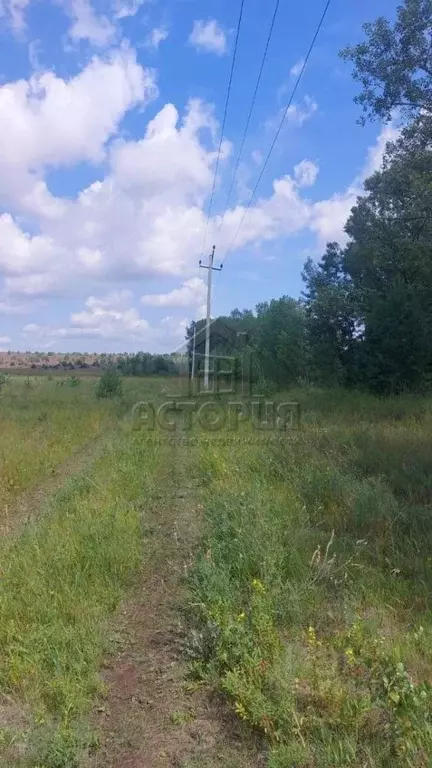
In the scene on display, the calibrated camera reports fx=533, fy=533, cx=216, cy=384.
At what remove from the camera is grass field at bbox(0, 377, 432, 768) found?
8.66ft

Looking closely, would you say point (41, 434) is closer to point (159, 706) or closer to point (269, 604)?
point (269, 604)

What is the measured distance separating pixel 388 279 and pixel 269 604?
74.1ft

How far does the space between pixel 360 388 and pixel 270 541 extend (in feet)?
46.4

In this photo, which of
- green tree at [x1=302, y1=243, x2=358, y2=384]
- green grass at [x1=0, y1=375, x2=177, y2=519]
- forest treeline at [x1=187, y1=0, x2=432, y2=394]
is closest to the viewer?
green grass at [x1=0, y1=375, x2=177, y2=519]

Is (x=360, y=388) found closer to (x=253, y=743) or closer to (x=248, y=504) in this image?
(x=248, y=504)

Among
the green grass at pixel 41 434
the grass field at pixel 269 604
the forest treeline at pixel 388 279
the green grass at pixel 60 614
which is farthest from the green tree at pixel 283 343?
the green grass at pixel 60 614

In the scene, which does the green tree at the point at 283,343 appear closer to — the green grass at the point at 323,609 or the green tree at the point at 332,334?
the green tree at the point at 332,334

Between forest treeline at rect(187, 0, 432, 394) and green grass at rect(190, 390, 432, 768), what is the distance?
8498mm

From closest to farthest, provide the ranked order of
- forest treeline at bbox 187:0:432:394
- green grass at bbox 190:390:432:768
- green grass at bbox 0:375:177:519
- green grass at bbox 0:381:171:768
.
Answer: green grass at bbox 190:390:432:768
green grass at bbox 0:381:171:768
green grass at bbox 0:375:177:519
forest treeline at bbox 187:0:432:394

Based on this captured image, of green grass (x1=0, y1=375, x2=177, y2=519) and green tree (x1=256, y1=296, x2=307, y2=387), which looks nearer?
green grass (x1=0, y1=375, x2=177, y2=519)

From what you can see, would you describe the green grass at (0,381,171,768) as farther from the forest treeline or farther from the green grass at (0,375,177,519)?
the forest treeline

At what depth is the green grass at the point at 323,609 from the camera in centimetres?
259

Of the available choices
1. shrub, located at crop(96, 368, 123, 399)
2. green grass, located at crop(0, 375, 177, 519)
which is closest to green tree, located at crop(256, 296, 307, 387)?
shrub, located at crop(96, 368, 123, 399)

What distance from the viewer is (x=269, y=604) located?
3.64m
